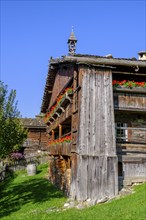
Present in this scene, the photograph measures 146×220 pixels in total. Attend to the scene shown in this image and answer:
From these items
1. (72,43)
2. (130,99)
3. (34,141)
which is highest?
(72,43)

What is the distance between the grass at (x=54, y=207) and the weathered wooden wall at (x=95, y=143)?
3.14ft

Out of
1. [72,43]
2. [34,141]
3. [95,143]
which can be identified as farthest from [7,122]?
[34,141]

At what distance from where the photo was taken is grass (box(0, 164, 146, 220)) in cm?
914

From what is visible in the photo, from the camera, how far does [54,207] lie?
12.0 meters

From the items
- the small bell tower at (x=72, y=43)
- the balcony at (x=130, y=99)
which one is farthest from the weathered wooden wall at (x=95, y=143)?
the small bell tower at (x=72, y=43)

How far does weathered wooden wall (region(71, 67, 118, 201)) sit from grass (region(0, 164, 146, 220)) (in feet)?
3.14

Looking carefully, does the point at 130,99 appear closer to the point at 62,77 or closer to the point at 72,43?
the point at 62,77

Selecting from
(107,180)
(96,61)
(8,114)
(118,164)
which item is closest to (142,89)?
(96,61)

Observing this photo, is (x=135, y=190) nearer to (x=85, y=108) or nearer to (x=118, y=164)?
(x=118, y=164)

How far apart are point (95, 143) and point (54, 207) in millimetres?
3437

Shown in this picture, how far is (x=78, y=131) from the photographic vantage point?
41.7 ft

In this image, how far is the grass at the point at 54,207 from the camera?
9141 mm

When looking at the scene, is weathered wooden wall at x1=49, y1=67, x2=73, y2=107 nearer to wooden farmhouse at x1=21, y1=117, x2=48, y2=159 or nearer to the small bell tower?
the small bell tower

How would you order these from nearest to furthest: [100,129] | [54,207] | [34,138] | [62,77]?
[54,207]
[100,129]
[62,77]
[34,138]
